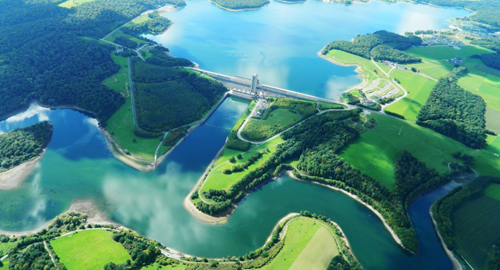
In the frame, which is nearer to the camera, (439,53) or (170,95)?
(170,95)

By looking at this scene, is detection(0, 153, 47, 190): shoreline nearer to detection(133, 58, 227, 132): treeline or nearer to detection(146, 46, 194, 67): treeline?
detection(133, 58, 227, 132): treeline

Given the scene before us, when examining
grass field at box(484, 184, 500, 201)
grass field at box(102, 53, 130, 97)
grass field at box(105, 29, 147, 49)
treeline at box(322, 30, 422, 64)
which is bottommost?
grass field at box(102, 53, 130, 97)

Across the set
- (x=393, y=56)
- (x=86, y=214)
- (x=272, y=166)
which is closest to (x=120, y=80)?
(x=86, y=214)

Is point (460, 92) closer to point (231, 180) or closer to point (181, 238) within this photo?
point (231, 180)

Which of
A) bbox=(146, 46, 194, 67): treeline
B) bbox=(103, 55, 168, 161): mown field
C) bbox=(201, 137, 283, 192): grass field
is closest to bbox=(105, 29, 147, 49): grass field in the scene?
bbox=(146, 46, 194, 67): treeline

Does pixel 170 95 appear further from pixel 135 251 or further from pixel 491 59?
pixel 491 59

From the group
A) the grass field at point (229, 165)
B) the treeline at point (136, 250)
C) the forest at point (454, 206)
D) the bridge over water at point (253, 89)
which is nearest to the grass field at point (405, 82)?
the bridge over water at point (253, 89)
